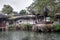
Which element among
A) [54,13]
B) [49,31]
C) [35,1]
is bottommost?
[49,31]

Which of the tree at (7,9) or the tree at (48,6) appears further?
the tree at (7,9)

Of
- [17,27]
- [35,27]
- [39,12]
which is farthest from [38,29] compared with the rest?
[17,27]

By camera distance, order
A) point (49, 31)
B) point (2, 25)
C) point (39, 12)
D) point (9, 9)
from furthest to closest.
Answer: point (9, 9)
point (2, 25)
point (39, 12)
point (49, 31)

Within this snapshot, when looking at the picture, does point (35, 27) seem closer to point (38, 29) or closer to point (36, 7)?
point (38, 29)

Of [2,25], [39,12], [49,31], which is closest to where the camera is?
[49,31]

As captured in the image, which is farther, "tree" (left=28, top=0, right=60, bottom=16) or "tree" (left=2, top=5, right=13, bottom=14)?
"tree" (left=2, top=5, right=13, bottom=14)

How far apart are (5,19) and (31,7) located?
520 inches

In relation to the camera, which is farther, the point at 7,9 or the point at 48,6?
the point at 7,9

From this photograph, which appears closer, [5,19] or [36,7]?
[36,7]

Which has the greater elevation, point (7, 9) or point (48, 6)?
point (7, 9)

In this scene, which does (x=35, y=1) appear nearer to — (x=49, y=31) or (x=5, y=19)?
(x=49, y=31)

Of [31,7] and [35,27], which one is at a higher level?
[31,7]

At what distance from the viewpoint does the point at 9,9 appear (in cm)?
6562

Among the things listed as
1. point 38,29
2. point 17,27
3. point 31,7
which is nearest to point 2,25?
point 17,27
